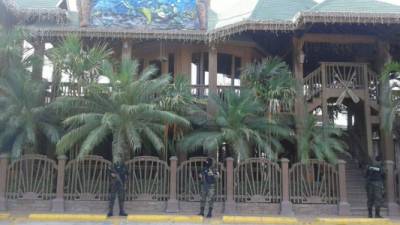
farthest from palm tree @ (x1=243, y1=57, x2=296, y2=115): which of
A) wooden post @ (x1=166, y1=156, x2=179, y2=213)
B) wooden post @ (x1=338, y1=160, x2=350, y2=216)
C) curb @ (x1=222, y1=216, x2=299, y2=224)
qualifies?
curb @ (x1=222, y1=216, x2=299, y2=224)

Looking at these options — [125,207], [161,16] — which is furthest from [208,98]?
[125,207]

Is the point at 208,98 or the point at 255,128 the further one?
the point at 208,98

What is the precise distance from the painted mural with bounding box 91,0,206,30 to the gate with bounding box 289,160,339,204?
654 cm

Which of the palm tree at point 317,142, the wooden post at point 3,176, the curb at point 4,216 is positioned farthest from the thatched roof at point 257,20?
the curb at point 4,216

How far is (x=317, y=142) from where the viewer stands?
14969 mm

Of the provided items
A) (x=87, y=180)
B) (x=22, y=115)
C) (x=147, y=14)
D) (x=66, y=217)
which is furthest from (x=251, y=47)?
(x=66, y=217)

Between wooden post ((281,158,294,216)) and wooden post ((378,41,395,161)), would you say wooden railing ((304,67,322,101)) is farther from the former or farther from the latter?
wooden post ((281,158,294,216))

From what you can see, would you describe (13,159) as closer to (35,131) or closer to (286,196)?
(35,131)

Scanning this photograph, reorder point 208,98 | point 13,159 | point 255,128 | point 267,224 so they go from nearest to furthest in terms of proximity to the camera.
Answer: point 267,224 < point 13,159 < point 255,128 < point 208,98

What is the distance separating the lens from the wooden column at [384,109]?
51.9ft

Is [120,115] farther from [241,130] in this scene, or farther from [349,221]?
[349,221]

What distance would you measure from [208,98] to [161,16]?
3.66 metres

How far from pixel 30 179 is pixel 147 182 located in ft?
11.5

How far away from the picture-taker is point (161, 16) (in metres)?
17.9
